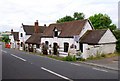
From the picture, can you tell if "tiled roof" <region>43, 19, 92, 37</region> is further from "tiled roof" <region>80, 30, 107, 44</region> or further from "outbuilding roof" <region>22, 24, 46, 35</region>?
"outbuilding roof" <region>22, 24, 46, 35</region>

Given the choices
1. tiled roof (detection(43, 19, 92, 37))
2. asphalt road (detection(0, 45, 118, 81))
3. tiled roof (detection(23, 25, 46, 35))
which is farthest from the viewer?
tiled roof (detection(23, 25, 46, 35))

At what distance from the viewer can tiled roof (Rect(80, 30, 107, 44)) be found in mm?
35594

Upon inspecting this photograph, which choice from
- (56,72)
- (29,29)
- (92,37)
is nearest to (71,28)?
(92,37)

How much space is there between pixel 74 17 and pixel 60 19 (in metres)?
4.85

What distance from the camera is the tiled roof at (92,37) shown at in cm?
3559

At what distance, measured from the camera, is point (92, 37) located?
3697cm

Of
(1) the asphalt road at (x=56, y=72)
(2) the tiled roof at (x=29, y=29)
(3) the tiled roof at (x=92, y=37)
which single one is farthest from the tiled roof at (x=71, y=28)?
(2) the tiled roof at (x=29, y=29)

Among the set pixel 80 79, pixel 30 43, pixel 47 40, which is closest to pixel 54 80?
pixel 80 79

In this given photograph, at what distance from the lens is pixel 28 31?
239ft

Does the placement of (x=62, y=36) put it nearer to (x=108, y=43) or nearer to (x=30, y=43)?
(x=108, y=43)

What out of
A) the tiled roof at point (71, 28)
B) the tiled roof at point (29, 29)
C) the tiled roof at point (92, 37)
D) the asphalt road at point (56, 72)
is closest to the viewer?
the asphalt road at point (56, 72)

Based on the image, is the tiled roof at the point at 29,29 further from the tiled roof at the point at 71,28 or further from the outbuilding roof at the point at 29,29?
the tiled roof at the point at 71,28

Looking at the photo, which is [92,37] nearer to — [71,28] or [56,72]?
[71,28]

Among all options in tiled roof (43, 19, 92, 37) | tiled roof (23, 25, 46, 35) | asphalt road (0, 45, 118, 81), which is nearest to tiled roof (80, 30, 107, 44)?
tiled roof (43, 19, 92, 37)
